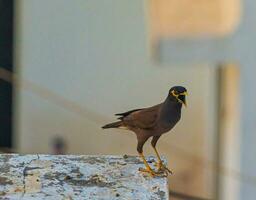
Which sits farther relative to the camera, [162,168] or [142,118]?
[142,118]

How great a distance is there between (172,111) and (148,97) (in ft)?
17.1

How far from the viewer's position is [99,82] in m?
7.84

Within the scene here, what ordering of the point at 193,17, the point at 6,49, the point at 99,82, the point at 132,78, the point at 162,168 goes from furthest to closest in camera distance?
the point at 6,49 < the point at 99,82 < the point at 132,78 < the point at 193,17 < the point at 162,168

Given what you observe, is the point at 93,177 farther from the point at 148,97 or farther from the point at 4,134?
the point at 4,134

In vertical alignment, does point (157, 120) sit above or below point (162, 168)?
above

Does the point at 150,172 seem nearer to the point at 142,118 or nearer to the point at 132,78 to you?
the point at 142,118

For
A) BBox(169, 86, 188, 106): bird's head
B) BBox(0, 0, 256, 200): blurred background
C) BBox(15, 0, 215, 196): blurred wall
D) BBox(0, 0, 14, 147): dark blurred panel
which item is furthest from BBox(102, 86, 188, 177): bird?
BBox(0, 0, 14, 147): dark blurred panel

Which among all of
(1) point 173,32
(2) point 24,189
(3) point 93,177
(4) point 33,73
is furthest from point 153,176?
(4) point 33,73

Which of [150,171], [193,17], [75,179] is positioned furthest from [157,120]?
[193,17]

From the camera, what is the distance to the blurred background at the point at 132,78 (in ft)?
23.8

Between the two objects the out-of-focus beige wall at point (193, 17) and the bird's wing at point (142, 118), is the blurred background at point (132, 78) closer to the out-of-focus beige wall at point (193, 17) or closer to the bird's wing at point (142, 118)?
the out-of-focus beige wall at point (193, 17)

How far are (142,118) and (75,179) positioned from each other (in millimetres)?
390

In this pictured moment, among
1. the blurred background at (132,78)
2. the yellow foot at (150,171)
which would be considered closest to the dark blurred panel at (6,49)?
the blurred background at (132,78)

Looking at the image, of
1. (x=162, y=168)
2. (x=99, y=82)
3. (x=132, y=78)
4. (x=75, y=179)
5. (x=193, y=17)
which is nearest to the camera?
(x=75, y=179)
